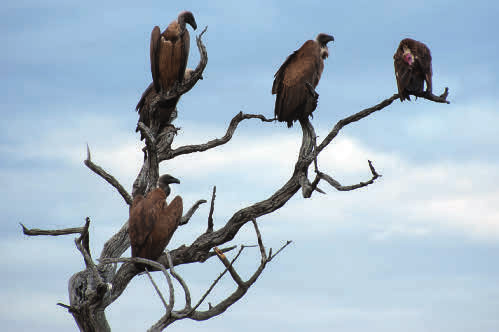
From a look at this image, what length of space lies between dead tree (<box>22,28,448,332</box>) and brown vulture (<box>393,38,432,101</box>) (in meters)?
0.18

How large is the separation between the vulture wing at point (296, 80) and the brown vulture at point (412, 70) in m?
1.07

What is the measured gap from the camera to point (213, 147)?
411 inches

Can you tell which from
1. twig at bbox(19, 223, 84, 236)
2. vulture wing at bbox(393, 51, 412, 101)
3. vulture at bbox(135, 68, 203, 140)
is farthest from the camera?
vulture at bbox(135, 68, 203, 140)

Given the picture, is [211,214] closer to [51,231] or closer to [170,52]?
[51,231]

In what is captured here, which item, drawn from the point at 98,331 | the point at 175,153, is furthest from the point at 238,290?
the point at 175,153

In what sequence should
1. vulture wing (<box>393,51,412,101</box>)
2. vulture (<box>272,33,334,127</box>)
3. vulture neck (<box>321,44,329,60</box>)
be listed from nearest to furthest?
1. vulture wing (<box>393,51,412,101</box>)
2. vulture (<box>272,33,334,127</box>)
3. vulture neck (<box>321,44,329,60</box>)

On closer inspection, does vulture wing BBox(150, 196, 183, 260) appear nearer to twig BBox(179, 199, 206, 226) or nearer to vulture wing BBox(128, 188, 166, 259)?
vulture wing BBox(128, 188, 166, 259)

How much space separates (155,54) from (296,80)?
6.73ft

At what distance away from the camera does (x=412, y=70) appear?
962 centimetres

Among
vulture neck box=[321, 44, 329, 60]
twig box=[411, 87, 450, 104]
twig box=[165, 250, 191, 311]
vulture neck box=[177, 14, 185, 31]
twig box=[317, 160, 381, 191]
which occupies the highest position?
vulture neck box=[177, 14, 185, 31]

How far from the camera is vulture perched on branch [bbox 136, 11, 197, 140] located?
1009 cm

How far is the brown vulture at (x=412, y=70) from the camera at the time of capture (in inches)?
375

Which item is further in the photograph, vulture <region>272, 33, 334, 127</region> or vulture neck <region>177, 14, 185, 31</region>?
vulture neck <region>177, 14, 185, 31</region>

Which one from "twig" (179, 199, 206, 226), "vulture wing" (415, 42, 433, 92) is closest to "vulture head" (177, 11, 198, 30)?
"twig" (179, 199, 206, 226)
